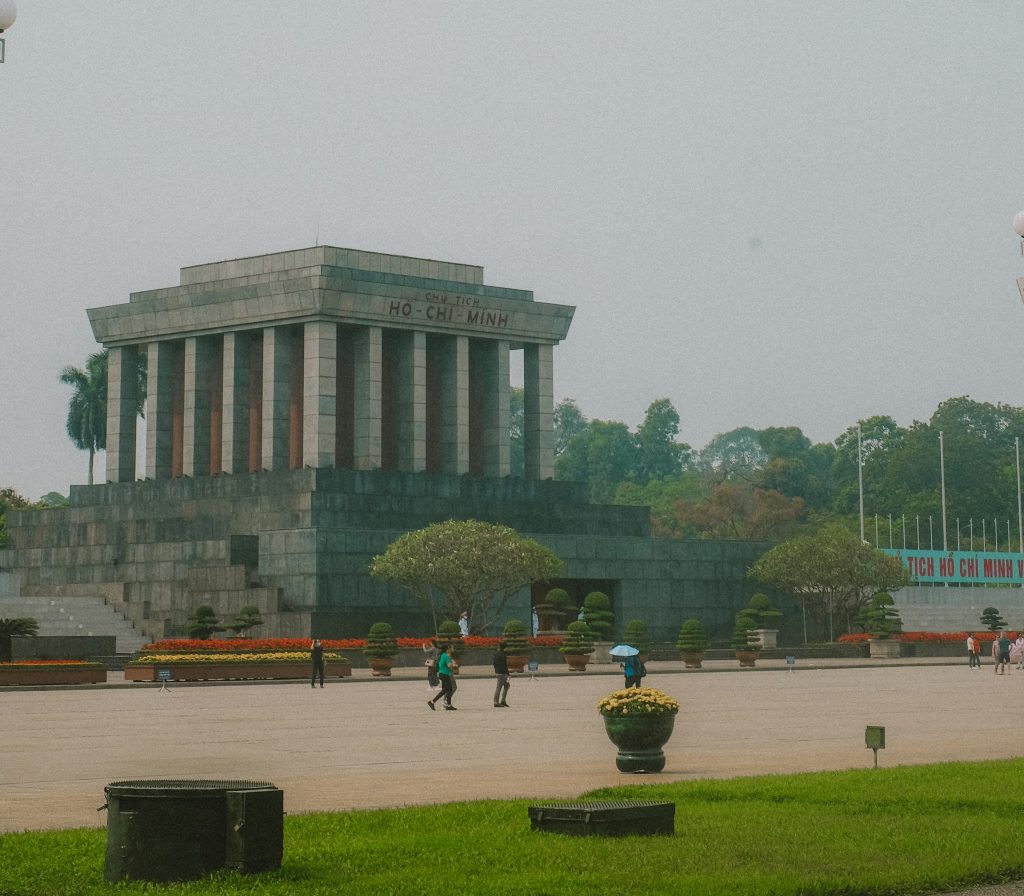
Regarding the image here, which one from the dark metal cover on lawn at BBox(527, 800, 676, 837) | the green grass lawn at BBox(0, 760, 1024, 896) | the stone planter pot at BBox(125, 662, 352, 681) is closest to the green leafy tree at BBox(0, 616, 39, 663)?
the stone planter pot at BBox(125, 662, 352, 681)

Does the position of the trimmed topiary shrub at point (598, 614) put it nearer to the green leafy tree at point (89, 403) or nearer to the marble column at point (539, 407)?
the marble column at point (539, 407)

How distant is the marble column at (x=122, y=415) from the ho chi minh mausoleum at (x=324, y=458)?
106mm

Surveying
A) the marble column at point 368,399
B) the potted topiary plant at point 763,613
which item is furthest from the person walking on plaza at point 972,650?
the marble column at point 368,399

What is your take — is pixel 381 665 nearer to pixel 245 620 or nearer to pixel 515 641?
pixel 515 641

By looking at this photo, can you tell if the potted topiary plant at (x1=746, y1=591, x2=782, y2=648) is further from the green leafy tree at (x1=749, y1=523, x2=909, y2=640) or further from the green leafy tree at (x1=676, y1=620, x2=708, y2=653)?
the green leafy tree at (x1=676, y1=620, x2=708, y2=653)

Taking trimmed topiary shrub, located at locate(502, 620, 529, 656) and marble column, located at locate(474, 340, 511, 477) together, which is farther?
marble column, located at locate(474, 340, 511, 477)

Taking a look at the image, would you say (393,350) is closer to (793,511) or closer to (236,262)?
(236,262)

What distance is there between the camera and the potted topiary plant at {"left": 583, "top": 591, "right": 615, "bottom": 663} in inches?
2749

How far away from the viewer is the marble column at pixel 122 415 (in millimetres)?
87125

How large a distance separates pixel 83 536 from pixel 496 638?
23921mm

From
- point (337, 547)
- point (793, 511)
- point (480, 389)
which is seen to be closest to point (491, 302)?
point (480, 389)

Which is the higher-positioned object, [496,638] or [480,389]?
[480,389]

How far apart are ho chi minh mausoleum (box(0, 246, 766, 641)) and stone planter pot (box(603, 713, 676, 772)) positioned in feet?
160

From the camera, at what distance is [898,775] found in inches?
794
